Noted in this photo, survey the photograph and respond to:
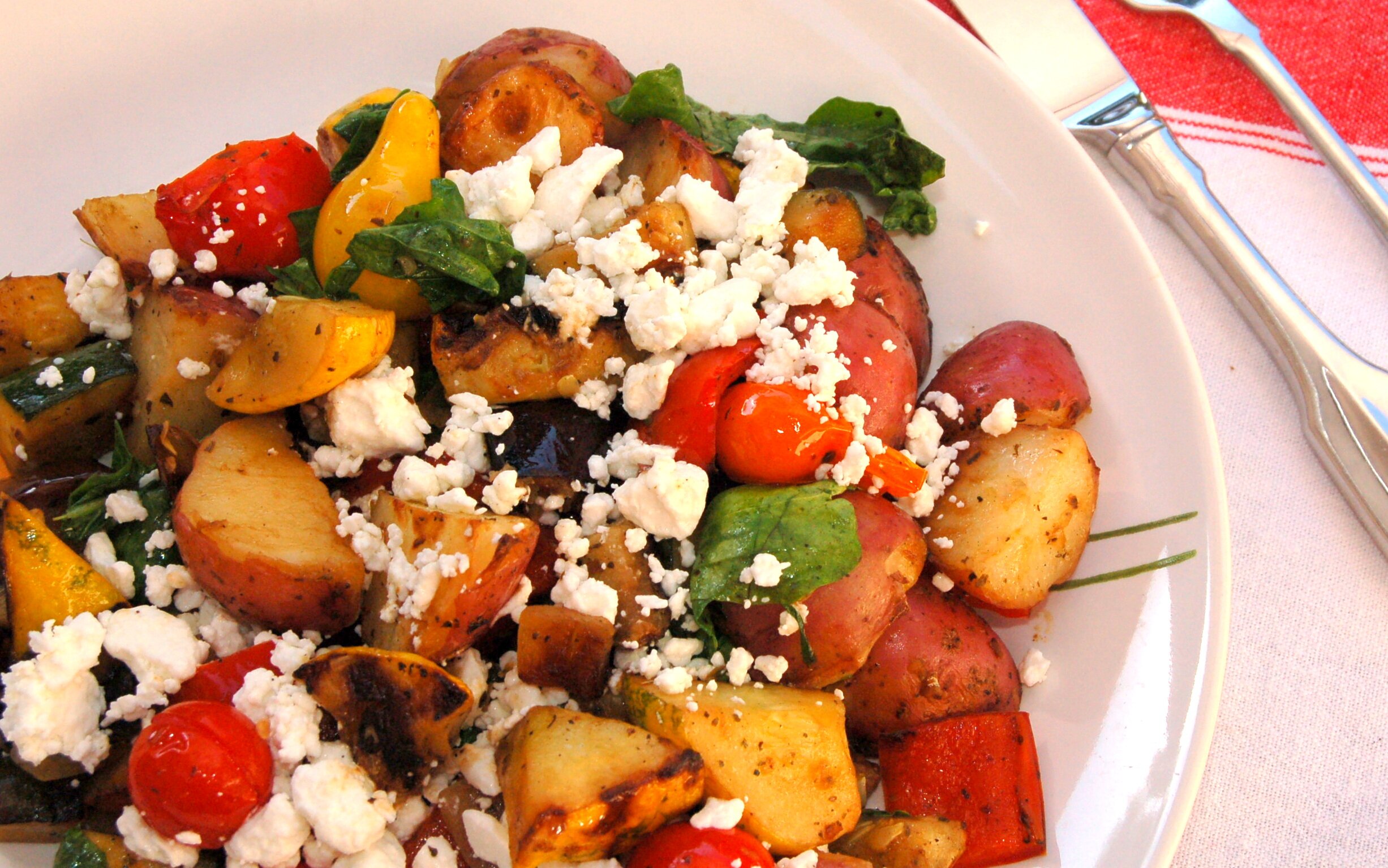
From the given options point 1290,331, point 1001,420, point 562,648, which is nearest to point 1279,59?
point 1290,331

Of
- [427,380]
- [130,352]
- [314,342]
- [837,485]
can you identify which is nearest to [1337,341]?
[837,485]

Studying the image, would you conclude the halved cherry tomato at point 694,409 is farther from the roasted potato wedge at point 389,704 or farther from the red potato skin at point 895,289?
the roasted potato wedge at point 389,704

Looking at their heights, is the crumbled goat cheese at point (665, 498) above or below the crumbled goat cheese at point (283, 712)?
above

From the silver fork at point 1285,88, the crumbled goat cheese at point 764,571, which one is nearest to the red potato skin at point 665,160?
the crumbled goat cheese at point 764,571

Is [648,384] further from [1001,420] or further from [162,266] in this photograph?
[162,266]

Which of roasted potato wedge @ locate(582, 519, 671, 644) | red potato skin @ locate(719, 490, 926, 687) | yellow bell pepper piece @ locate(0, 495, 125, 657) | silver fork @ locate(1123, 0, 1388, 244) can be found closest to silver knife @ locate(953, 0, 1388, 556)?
silver fork @ locate(1123, 0, 1388, 244)

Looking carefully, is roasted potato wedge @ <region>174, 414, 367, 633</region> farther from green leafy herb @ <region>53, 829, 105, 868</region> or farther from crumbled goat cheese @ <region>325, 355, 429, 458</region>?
green leafy herb @ <region>53, 829, 105, 868</region>
